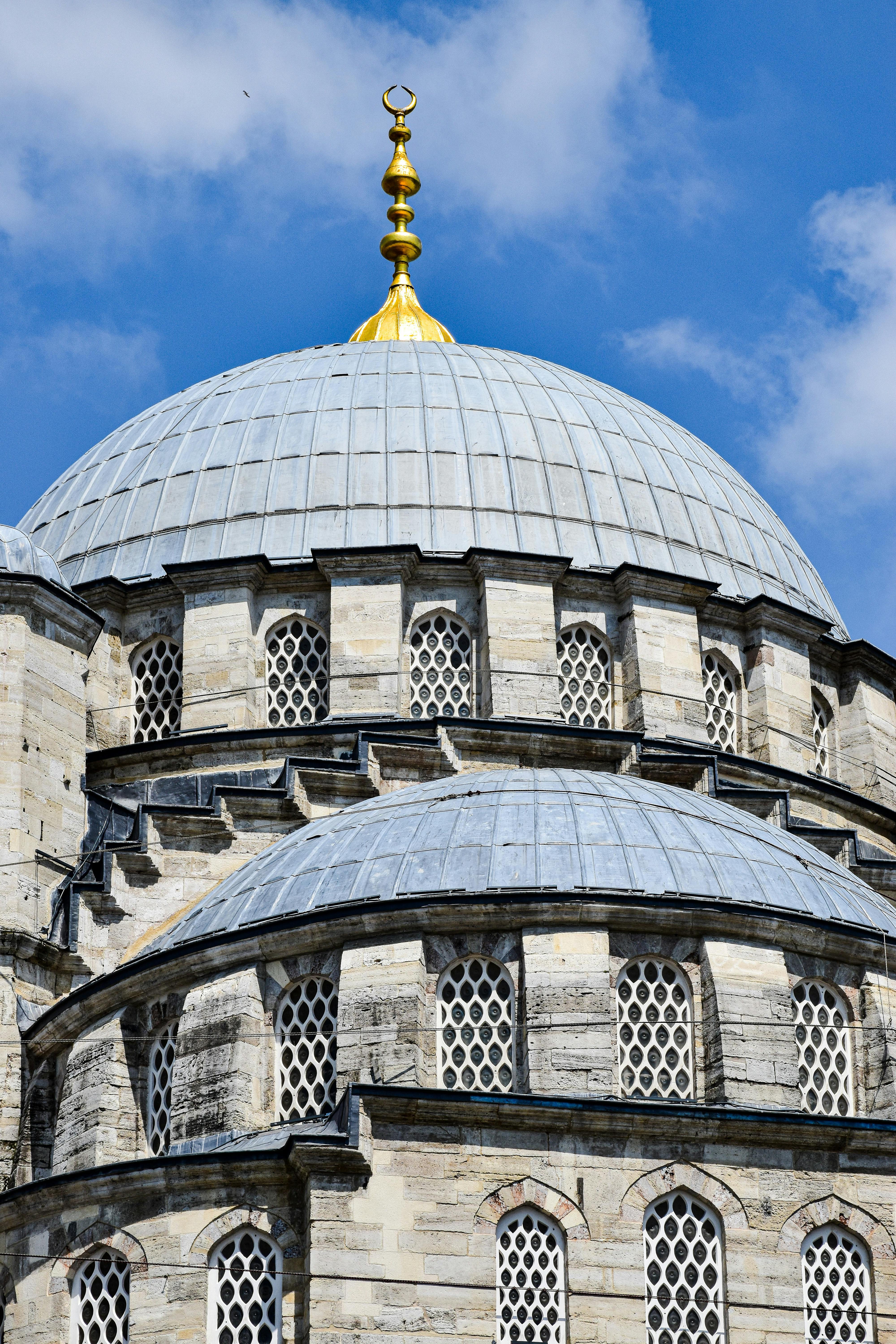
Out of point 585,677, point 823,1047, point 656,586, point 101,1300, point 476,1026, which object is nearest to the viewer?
point 101,1300

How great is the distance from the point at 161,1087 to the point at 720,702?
11.8 m

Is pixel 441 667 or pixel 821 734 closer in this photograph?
pixel 441 667

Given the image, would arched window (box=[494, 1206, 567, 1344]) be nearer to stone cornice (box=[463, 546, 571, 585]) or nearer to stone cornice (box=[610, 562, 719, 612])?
stone cornice (box=[463, 546, 571, 585])

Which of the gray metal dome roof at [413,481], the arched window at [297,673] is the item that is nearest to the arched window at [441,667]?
the arched window at [297,673]

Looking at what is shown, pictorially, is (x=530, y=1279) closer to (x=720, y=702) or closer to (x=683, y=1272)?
(x=683, y=1272)

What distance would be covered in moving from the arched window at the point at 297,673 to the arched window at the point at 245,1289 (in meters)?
10.6

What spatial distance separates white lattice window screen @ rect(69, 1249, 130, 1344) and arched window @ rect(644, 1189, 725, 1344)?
4724mm

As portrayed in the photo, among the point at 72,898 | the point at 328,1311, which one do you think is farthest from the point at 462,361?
the point at 328,1311

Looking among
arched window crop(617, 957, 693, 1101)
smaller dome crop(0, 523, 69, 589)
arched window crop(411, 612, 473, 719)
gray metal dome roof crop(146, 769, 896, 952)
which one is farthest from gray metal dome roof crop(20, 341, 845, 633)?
arched window crop(617, 957, 693, 1101)

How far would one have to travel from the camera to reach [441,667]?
32.0 m

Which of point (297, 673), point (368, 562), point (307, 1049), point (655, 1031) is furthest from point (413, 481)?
point (655, 1031)

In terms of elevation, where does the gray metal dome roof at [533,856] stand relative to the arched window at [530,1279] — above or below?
above

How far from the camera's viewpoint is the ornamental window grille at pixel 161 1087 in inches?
946

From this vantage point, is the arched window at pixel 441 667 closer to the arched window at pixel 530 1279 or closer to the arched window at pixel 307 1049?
the arched window at pixel 307 1049
